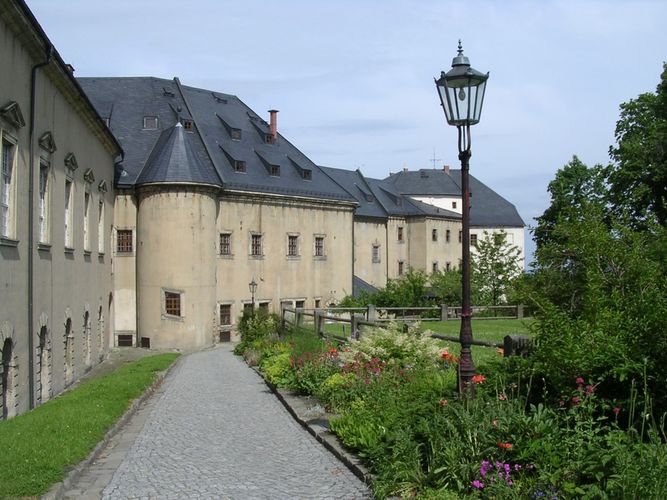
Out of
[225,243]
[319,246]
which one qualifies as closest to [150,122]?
[225,243]

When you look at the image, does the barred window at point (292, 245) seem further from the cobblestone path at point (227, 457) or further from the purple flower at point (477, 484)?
the purple flower at point (477, 484)

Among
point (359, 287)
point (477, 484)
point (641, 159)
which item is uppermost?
point (641, 159)

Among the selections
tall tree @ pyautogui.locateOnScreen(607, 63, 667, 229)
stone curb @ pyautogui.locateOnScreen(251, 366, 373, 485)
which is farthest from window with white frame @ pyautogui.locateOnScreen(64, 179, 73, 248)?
tall tree @ pyautogui.locateOnScreen(607, 63, 667, 229)

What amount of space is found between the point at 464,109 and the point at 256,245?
103ft

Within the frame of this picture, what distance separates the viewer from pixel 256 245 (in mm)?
39531

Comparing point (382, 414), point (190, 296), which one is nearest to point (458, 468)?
point (382, 414)

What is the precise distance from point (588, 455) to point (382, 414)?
3578mm

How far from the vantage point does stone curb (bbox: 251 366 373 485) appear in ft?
26.9

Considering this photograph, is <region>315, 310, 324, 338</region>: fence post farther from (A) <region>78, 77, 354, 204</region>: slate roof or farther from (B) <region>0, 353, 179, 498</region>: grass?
(A) <region>78, 77, 354, 204</region>: slate roof

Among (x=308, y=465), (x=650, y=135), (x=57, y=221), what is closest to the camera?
(x=308, y=465)

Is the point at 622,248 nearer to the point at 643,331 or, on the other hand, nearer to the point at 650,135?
the point at 643,331

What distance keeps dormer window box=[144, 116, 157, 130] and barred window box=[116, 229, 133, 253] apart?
619 centimetres

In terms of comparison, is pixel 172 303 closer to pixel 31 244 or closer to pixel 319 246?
pixel 319 246

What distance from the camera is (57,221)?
19.4 meters
